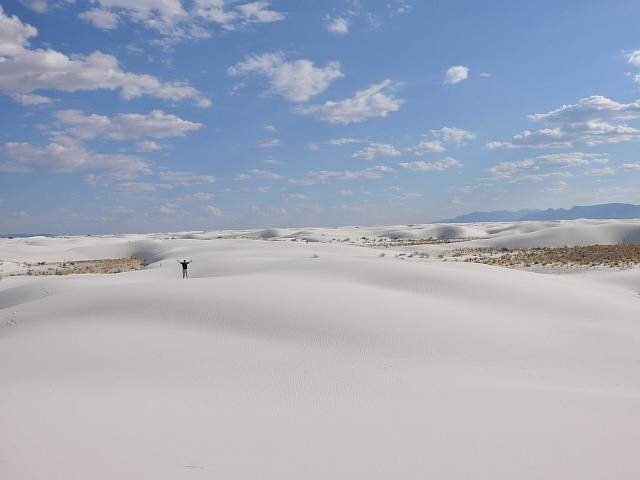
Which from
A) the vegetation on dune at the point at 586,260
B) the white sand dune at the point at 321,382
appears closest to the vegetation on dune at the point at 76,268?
the white sand dune at the point at 321,382

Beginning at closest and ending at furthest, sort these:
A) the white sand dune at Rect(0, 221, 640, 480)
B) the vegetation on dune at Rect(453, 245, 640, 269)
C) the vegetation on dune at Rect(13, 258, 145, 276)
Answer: the white sand dune at Rect(0, 221, 640, 480) < the vegetation on dune at Rect(453, 245, 640, 269) < the vegetation on dune at Rect(13, 258, 145, 276)

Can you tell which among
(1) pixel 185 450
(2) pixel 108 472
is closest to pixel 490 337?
(1) pixel 185 450

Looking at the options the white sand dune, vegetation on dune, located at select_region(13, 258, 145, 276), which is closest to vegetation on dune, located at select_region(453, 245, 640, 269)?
the white sand dune

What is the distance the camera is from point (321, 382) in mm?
5465

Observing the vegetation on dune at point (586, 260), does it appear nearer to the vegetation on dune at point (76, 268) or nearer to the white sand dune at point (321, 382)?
the white sand dune at point (321, 382)

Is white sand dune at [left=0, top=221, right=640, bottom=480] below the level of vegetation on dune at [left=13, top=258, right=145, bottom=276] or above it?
below

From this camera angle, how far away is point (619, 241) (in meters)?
37.9

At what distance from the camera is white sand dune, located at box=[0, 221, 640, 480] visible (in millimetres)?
3502

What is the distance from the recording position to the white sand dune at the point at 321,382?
3502mm

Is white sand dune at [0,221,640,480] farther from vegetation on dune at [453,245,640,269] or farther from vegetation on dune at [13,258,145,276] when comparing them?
vegetation on dune at [13,258,145,276]

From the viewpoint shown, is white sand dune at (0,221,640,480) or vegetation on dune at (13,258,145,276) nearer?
white sand dune at (0,221,640,480)

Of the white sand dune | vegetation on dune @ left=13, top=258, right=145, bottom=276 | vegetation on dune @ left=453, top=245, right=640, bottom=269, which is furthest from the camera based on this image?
vegetation on dune @ left=13, top=258, right=145, bottom=276

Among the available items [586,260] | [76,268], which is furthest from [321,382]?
[76,268]

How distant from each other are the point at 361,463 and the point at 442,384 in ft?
7.54
